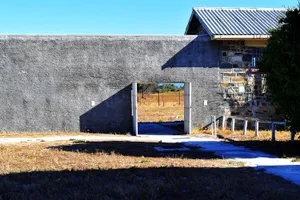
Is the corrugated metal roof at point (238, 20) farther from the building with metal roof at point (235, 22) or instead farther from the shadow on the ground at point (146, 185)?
the shadow on the ground at point (146, 185)

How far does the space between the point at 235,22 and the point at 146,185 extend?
12.3 meters

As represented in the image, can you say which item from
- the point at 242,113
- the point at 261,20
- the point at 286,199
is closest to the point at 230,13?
the point at 261,20

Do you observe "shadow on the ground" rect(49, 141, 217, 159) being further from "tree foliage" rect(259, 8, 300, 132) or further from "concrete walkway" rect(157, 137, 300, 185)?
"tree foliage" rect(259, 8, 300, 132)

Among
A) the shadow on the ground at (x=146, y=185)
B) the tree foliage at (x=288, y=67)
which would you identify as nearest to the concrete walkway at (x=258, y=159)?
the shadow on the ground at (x=146, y=185)

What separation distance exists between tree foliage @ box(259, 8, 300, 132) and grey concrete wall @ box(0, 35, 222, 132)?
6033 mm

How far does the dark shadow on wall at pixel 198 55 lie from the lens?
623 inches

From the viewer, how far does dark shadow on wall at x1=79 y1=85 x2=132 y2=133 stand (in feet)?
51.1

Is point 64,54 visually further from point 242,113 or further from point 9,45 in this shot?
point 242,113

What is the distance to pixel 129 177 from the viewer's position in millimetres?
6691

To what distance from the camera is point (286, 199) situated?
5.33 meters

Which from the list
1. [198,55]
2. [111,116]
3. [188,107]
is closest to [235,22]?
[198,55]

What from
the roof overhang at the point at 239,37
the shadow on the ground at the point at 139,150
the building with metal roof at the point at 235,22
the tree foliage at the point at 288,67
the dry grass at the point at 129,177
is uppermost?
the building with metal roof at the point at 235,22

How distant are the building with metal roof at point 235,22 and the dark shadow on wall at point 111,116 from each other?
14.3 ft

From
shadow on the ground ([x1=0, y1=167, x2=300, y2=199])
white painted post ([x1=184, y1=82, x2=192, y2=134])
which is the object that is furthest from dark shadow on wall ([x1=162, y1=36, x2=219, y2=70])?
shadow on the ground ([x1=0, y1=167, x2=300, y2=199])
